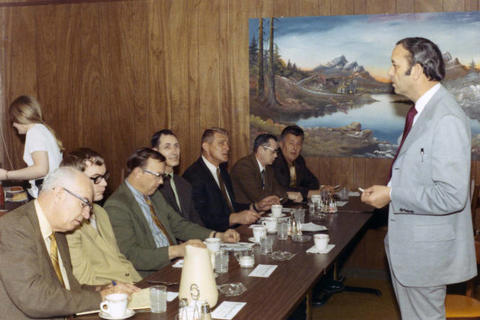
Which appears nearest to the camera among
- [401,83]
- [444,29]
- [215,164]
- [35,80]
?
[401,83]

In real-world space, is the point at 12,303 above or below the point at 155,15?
below

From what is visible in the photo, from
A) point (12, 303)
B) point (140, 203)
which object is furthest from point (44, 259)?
point (140, 203)

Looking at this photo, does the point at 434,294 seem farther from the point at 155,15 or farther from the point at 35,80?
the point at 35,80

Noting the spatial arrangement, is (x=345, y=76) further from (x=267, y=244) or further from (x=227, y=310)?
(x=227, y=310)

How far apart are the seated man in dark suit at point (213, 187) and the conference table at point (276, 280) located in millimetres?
777

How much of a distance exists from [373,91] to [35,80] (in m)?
3.84

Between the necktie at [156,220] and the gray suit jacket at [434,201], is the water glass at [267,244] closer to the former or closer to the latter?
the necktie at [156,220]

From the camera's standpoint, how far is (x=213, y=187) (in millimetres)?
4734

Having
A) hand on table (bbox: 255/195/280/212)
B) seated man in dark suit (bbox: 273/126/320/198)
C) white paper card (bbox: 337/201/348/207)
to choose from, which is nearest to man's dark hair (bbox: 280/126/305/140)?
seated man in dark suit (bbox: 273/126/320/198)

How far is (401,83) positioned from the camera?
2658 millimetres

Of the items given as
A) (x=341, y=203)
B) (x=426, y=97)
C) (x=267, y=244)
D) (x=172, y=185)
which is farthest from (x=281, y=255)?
(x=341, y=203)

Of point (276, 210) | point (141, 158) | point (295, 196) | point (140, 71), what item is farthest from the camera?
point (140, 71)

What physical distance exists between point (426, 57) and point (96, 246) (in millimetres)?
1841

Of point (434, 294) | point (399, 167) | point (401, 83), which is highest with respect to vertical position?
point (401, 83)
